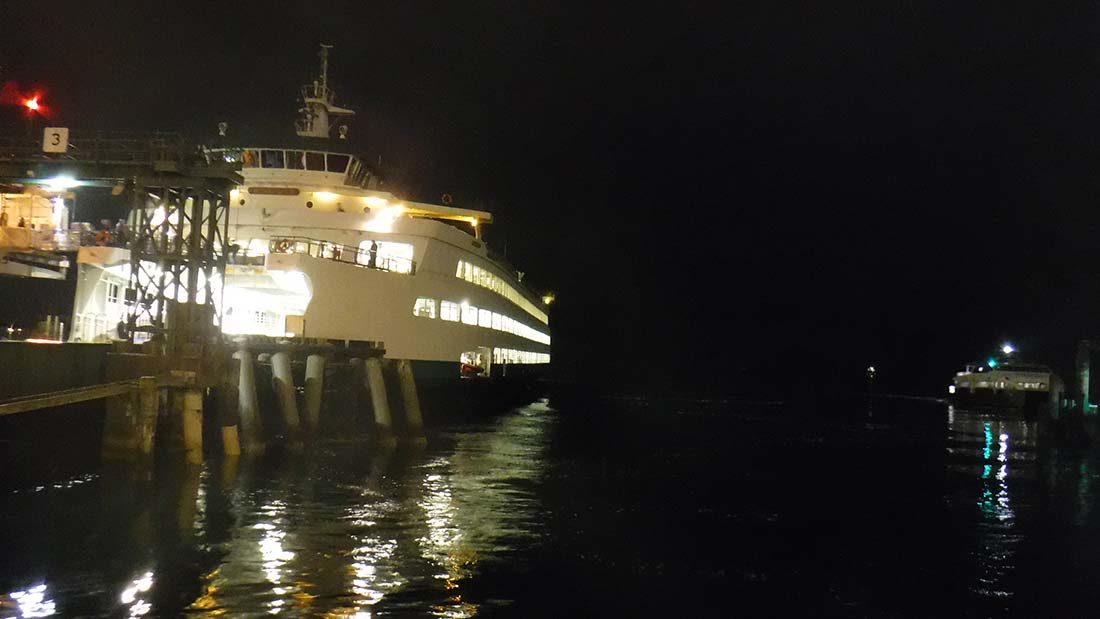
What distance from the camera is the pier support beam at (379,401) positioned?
3325 centimetres

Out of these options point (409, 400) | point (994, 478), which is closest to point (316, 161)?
point (409, 400)

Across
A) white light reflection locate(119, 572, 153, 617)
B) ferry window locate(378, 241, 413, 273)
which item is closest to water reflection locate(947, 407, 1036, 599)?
white light reflection locate(119, 572, 153, 617)

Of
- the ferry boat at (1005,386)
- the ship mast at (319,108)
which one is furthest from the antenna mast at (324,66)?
the ferry boat at (1005,386)

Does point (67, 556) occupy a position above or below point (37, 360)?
below

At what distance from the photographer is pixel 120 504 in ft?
65.2

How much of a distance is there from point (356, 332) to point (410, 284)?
355 cm

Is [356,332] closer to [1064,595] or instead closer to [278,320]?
[278,320]

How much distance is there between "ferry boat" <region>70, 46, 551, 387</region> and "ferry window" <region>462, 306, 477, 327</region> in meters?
0.16

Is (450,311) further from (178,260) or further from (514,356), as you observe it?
(514,356)

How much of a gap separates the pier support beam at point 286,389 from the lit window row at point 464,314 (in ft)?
40.6

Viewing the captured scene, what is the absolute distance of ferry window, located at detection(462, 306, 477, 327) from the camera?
47.7 meters

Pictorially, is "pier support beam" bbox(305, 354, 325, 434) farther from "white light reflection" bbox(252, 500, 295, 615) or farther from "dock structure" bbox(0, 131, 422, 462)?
"white light reflection" bbox(252, 500, 295, 615)

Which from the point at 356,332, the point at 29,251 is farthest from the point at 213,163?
the point at 356,332

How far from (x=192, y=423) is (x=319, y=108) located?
28.4m
